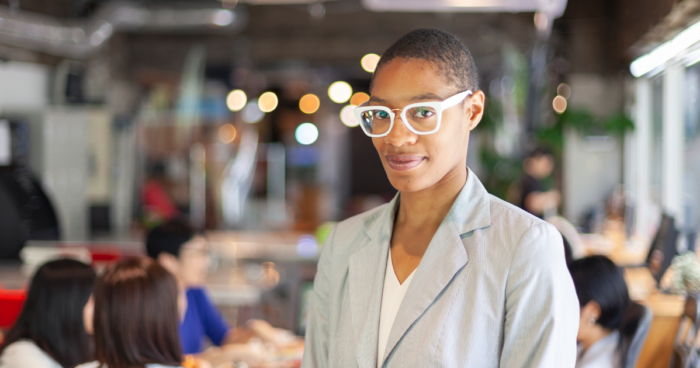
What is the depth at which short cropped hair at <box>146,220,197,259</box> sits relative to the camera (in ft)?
10.8

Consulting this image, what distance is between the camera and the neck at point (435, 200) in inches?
47.7

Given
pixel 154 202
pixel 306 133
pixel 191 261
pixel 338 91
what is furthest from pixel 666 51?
pixel 306 133

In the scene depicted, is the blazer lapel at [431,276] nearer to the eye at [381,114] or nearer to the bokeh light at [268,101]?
the eye at [381,114]

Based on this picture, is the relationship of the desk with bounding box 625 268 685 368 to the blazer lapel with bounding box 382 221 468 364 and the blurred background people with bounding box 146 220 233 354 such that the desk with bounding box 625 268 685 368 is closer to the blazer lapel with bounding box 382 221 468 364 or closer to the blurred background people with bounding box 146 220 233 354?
the blurred background people with bounding box 146 220 233 354

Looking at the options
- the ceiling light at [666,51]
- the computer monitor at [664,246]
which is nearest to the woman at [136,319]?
the computer monitor at [664,246]

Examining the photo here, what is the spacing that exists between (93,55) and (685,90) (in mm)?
7316

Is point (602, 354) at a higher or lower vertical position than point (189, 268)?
lower

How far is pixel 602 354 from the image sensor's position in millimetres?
2387

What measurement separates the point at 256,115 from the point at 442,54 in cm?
1067

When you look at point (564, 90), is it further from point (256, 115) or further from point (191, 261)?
point (191, 261)

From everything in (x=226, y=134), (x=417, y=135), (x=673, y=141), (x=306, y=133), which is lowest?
(x=417, y=135)

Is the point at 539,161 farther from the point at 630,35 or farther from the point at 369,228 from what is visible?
the point at 369,228

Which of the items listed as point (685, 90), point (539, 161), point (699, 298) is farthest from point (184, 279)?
point (685, 90)

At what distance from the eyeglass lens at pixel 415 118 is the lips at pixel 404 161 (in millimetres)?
52
